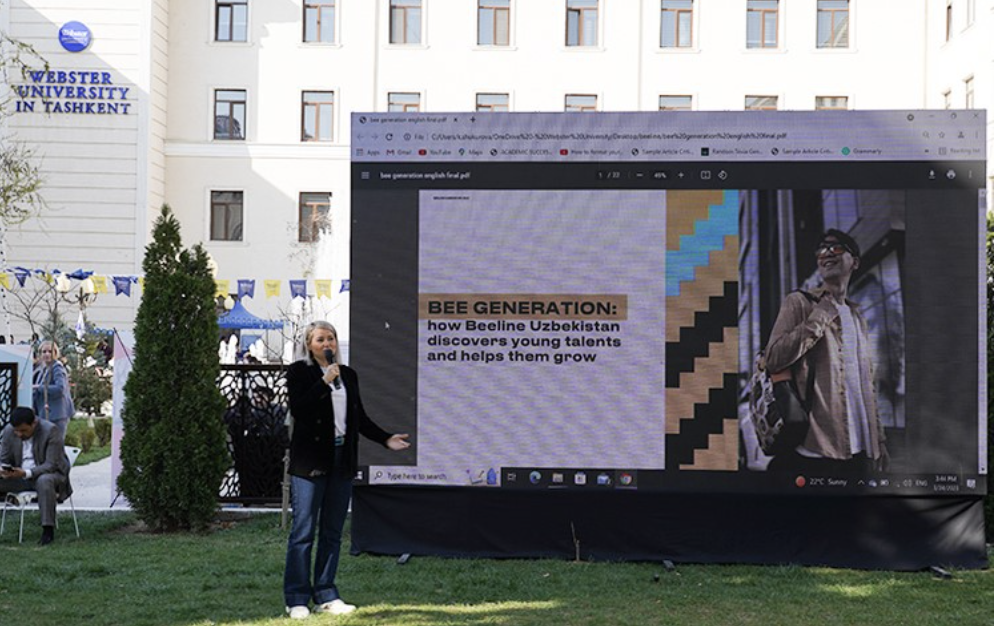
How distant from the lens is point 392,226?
9.80 metres

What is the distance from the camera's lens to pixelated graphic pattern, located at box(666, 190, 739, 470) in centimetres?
958

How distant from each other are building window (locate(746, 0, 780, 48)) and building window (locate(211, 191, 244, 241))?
54.6ft

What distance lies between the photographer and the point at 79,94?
40.0 metres

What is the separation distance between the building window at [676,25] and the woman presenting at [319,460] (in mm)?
34543

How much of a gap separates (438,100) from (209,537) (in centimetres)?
3078

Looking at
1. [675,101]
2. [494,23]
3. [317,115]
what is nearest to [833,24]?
[675,101]

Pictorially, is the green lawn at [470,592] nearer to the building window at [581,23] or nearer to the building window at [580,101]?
the building window at [580,101]

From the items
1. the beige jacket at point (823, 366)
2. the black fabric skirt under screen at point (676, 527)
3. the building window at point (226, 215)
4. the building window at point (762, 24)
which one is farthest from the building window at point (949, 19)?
the black fabric skirt under screen at point (676, 527)

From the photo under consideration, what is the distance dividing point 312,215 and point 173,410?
3012 cm

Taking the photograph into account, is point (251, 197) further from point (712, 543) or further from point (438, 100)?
point (712, 543)

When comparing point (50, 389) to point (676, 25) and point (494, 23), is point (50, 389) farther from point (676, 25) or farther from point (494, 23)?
point (676, 25)

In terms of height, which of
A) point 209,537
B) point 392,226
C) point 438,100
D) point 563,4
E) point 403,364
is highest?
point 563,4

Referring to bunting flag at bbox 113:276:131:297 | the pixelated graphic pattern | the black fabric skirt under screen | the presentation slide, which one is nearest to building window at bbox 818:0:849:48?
bunting flag at bbox 113:276:131:297

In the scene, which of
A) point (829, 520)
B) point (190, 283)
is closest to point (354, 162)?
point (190, 283)
